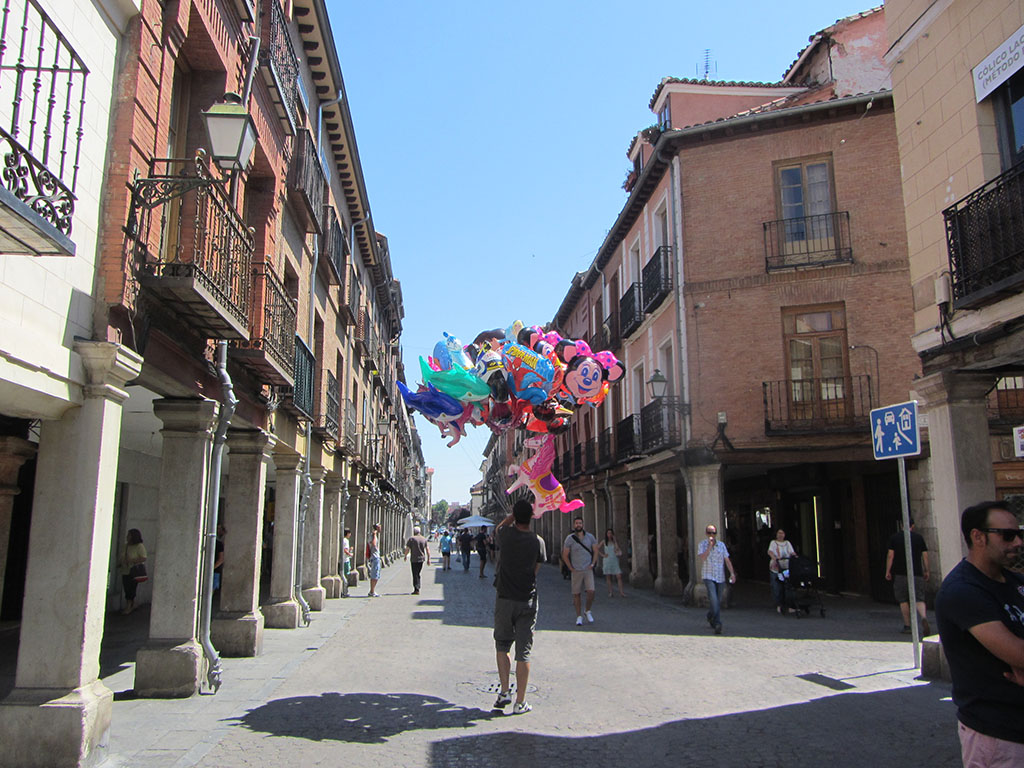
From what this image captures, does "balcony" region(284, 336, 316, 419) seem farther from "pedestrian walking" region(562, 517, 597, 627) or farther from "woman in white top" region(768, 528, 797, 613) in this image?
"woman in white top" region(768, 528, 797, 613)

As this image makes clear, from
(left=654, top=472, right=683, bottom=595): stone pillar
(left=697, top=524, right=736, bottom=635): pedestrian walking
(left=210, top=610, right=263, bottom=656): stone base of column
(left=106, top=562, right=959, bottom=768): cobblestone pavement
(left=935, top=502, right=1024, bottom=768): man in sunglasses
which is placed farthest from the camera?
(left=654, top=472, right=683, bottom=595): stone pillar

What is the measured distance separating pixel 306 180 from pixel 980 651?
11.5 m

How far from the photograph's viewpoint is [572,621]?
13.9 meters

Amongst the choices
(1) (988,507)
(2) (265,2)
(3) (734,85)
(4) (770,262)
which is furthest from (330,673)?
(3) (734,85)

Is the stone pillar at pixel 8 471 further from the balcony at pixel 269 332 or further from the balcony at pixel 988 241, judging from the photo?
the balcony at pixel 988 241

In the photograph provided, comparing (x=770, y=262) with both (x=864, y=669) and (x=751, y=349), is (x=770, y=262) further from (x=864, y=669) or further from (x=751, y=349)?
(x=864, y=669)

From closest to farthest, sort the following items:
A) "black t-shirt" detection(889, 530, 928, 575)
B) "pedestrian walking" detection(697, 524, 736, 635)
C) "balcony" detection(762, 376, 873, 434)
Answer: "black t-shirt" detection(889, 530, 928, 575), "pedestrian walking" detection(697, 524, 736, 635), "balcony" detection(762, 376, 873, 434)

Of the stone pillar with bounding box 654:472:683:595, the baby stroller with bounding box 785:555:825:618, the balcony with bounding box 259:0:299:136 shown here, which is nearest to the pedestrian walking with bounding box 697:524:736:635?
the baby stroller with bounding box 785:555:825:618

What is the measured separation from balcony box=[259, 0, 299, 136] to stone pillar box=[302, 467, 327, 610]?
7082 millimetres

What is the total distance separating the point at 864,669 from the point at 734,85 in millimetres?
15447

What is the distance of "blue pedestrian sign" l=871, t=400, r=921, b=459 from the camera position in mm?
8633

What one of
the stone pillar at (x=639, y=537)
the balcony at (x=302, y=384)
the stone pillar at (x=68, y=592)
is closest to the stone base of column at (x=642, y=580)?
the stone pillar at (x=639, y=537)

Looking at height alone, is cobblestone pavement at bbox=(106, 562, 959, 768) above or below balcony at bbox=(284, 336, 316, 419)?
below

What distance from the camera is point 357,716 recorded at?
6.86 meters
